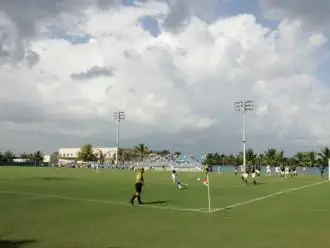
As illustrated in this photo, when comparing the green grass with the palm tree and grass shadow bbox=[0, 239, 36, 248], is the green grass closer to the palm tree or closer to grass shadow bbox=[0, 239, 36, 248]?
grass shadow bbox=[0, 239, 36, 248]

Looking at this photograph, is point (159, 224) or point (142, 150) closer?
point (159, 224)

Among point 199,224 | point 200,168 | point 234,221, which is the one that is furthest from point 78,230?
point 200,168

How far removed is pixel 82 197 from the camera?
94.6ft

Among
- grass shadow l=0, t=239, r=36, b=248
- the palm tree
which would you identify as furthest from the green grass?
the palm tree

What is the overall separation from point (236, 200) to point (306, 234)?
12.3m

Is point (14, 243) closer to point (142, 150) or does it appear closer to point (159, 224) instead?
point (159, 224)

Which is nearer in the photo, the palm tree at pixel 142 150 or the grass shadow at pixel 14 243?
the grass shadow at pixel 14 243

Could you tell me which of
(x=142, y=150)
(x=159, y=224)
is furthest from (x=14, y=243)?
(x=142, y=150)

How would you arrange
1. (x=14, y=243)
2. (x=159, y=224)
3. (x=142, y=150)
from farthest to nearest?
(x=142, y=150), (x=159, y=224), (x=14, y=243)

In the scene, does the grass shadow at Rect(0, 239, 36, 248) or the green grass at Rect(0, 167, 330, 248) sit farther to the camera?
the green grass at Rect(0, 167, 330, 248)

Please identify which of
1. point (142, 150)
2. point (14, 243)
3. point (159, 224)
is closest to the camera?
point (14, 243)

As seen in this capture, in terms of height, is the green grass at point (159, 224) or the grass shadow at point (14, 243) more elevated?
the green grass at point (159, 224)

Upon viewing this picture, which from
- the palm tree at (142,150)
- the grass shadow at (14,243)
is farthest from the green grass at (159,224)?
the palm tree at (142,150)

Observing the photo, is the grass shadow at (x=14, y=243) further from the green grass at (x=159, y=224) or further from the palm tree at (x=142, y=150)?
the palm tree at (x=142, y=150)
